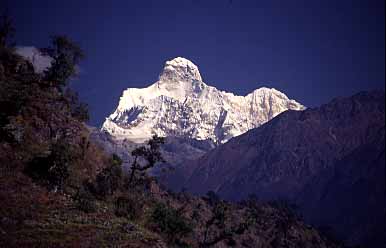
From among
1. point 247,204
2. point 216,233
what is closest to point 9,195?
point 216,233

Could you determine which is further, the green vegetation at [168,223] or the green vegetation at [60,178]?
the green vegetation at [168,223]

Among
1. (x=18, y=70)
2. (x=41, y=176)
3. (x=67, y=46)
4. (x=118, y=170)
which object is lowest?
(x=41, y=176)

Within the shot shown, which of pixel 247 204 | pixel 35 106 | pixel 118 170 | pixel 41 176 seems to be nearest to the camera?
pixel 41 176

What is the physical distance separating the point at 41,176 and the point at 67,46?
39879mm

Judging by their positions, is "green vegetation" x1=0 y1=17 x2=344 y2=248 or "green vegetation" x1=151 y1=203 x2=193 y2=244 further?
"green vegetation" x1=151 y1=203 x2=193 y2=244

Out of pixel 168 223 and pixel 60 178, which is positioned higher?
pixel 60 178

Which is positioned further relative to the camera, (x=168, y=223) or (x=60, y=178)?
(x=168, y=223)

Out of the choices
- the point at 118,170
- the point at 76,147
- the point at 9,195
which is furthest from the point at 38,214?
the point at 118,170

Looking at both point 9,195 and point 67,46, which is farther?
point 67,46

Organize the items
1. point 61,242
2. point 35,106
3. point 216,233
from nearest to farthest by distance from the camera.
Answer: point 61,242, point 35,106, point 216,233

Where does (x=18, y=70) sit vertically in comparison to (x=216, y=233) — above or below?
above

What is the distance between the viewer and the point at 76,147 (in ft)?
221

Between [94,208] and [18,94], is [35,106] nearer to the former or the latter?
[18,94]

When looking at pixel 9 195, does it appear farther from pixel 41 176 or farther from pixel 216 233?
pixel 216 233
